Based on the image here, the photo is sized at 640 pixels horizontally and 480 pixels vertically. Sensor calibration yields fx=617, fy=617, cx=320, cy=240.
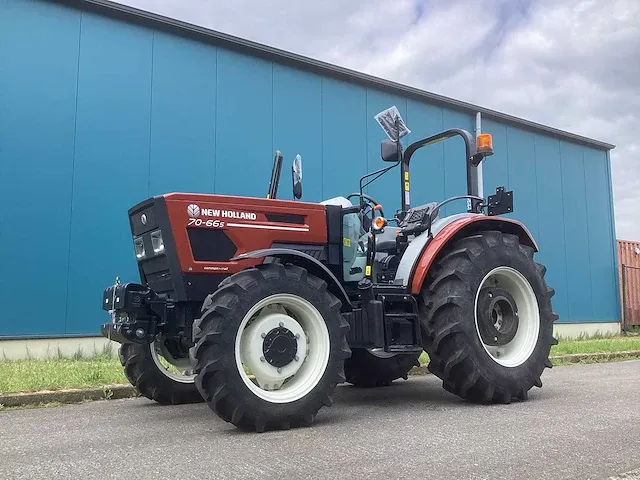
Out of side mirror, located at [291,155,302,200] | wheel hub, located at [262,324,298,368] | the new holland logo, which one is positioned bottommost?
wheel hub, located at [262,324,298,368]

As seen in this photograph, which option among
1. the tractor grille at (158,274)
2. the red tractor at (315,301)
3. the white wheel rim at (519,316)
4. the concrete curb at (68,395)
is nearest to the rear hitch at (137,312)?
the red tractor at (315,301)

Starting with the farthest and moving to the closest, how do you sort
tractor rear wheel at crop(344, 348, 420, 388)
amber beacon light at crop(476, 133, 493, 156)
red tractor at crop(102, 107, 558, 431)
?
tractor rear wheel at crop(344, 348, 420, 388) < amber beacon light at crop(476, 133, 493, 156) < red tractor at crop(102, 107, 558, 431)

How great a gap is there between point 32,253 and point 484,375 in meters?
6.82

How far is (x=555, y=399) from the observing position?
18.8ft

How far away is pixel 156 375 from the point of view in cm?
545

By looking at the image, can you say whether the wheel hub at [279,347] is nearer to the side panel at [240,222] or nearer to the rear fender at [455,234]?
the side panel at [240,222]

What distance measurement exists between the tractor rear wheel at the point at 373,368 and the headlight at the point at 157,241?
7.75 feet

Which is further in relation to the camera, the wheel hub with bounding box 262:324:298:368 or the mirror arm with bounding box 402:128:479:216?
the mirror arm with bounding box 402:128:479:216

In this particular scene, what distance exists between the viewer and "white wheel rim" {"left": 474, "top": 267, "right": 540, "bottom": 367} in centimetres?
571

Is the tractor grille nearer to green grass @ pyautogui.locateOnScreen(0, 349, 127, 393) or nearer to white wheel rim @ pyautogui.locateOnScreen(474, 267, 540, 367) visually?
green grass @ pyautogui.locateOnScreen(0, 349, 127, 393)

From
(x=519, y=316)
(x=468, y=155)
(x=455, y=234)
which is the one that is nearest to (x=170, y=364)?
(x=455, y=234)

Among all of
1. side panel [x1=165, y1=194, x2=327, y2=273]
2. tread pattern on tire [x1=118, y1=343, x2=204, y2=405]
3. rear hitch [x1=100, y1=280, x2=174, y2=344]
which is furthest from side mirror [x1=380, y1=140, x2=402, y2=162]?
tread pattern on tire [x1=118, y1=343, x2=204, y2=405]

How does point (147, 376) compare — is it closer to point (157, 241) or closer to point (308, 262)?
point (157, 241)

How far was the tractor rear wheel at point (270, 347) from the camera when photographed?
4.09m
